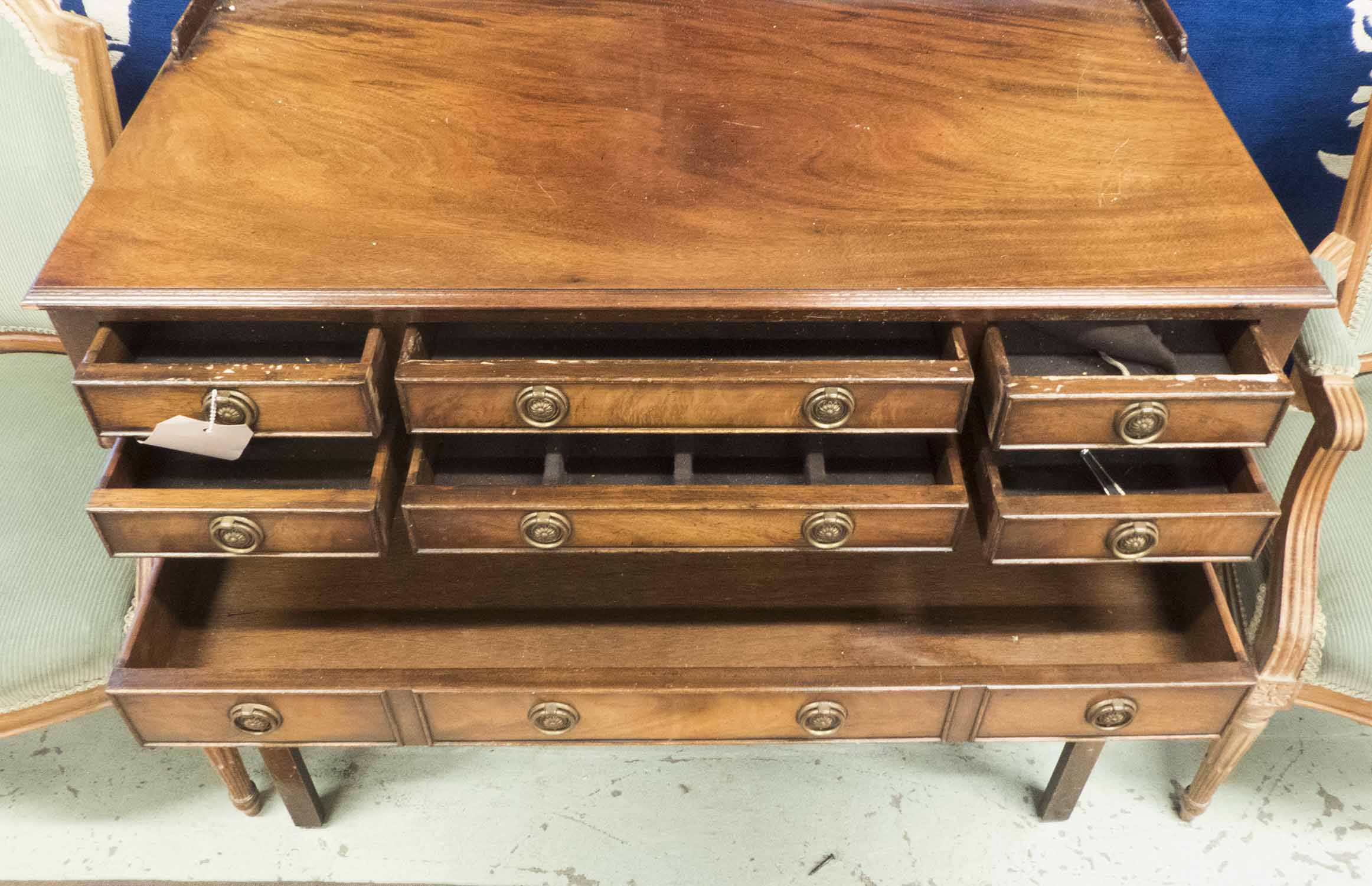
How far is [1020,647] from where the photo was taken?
42.4 inches

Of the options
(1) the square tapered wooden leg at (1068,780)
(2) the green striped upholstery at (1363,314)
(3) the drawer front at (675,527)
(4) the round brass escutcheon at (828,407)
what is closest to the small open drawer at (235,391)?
(3) the drawer front at (675,527)

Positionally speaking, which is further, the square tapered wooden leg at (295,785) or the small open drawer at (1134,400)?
the square tapered wooden leg at (295,785)

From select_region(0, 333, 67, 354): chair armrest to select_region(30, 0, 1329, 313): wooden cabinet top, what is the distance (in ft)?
1.41

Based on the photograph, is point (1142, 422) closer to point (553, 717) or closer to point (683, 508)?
point (683, 508)

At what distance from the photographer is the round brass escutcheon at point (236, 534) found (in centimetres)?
88

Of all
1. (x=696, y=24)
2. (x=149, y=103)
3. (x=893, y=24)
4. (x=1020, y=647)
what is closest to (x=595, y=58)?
(x=696, y=24)

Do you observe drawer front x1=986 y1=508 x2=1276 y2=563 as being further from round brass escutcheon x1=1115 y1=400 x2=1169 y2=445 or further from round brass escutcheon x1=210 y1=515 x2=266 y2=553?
round brass escutcheon x1=210 y1=515 x2=266 y2=553

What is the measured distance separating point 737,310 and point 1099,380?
0.28 metres

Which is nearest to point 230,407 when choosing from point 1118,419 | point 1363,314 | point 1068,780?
point 1118,419

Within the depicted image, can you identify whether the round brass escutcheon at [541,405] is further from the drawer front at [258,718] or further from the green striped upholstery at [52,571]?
the green striped upholstery at [52,571]

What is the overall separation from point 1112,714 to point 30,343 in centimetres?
127

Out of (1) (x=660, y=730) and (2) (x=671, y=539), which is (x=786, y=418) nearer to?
(2) (x=671, y=539)

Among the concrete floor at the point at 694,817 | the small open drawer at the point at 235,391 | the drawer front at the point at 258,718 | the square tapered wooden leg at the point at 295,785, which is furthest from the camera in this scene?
the concrete floor at the point at 694,817

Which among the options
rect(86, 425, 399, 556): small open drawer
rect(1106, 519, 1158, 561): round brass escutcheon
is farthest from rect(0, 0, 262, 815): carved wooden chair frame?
rect(1106, 519, 1158, 561): round brass escutcheon
